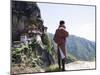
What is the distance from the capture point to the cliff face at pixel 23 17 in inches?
90.4

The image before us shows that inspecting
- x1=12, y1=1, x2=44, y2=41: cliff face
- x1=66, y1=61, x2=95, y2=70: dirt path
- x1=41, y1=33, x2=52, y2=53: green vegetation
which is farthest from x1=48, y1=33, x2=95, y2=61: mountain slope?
x1=12, y1=1, x2=44, y2=41: cliff face

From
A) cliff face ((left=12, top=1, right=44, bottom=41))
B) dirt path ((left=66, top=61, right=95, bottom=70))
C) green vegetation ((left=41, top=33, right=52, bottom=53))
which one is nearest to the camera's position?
cliff face ((left=12, top=1, right=44, bottom=41))

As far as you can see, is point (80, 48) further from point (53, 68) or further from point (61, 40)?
point (53, 68)

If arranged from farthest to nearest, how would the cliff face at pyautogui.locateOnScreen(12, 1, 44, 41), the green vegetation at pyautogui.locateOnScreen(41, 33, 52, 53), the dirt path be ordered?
the dirt path
the green vegetation at pyautogui.locateOnScreen(41, 33, 52, 53)
the cliff face at pyautogui.locateOnScreen(12, 1, 44, 41)

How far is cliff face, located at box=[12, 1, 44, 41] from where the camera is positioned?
2.30 metres

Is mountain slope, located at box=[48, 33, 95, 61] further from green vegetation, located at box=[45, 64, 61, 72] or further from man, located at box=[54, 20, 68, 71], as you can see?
green vegetation, located at box=[45, 64, 61, 72]

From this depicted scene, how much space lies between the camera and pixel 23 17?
2342 mm

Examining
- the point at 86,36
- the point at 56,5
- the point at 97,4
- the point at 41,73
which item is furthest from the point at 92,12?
the point at 41,73

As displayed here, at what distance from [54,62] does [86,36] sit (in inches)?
19.8

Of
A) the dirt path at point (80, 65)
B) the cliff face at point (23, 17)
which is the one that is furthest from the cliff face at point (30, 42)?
the dirt path at point (80, 65)

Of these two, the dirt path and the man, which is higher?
the man

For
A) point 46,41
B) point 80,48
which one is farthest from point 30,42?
point 80,48

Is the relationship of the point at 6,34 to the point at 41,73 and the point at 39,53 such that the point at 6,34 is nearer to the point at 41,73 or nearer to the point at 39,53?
the point at 39,53

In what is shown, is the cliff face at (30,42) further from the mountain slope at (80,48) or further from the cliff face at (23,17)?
the mountain slope at (80,48)
